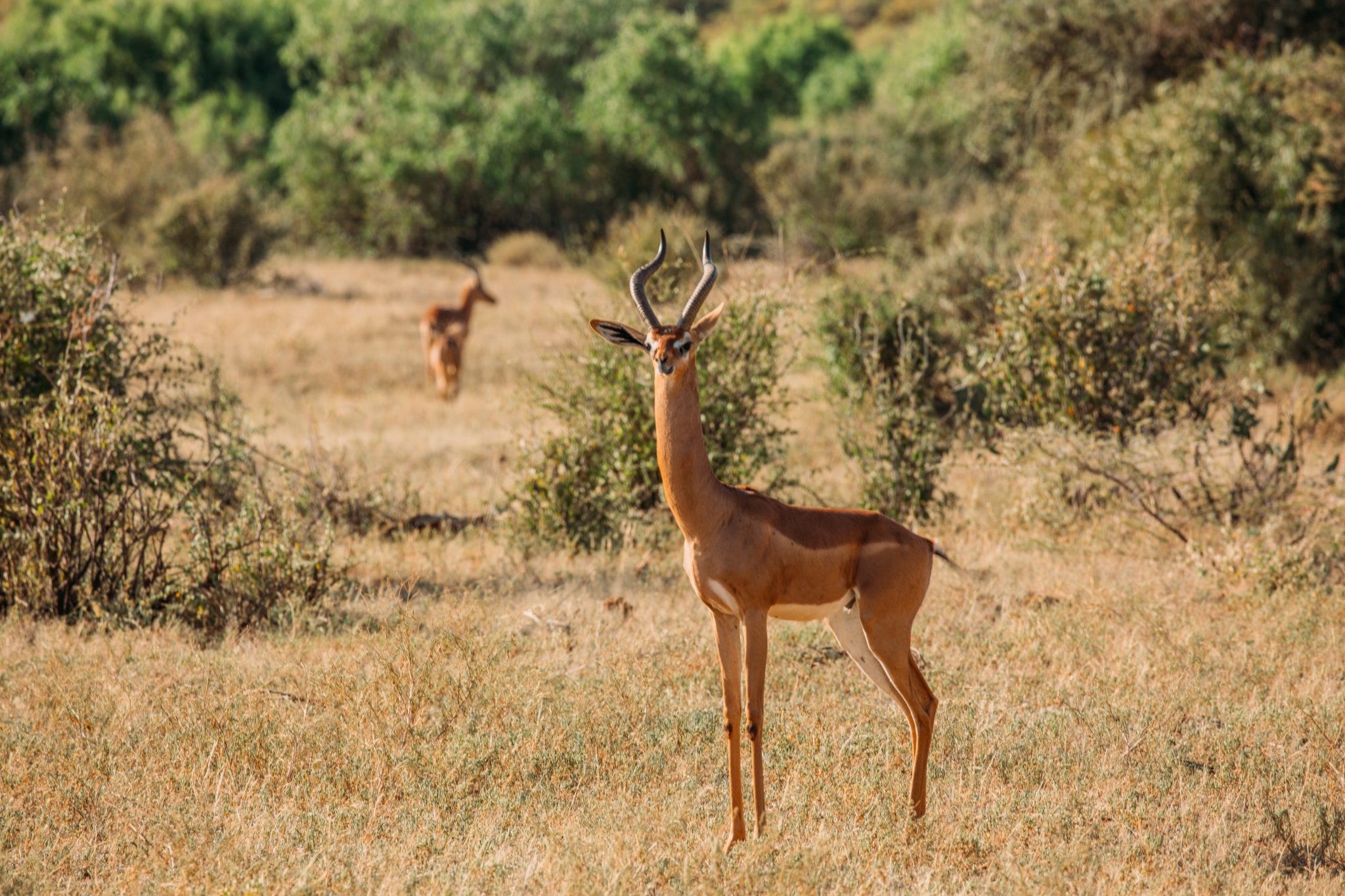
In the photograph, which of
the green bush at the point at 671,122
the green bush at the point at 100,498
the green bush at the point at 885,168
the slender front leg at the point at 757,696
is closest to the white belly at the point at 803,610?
the slender front leg at the point at 757,696

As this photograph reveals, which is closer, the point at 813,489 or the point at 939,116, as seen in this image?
the point at 813,489

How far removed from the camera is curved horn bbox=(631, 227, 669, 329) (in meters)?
4.73

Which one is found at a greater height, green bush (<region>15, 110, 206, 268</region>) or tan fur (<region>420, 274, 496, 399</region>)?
green bush (<region>15, 110, 206, 268</region>)

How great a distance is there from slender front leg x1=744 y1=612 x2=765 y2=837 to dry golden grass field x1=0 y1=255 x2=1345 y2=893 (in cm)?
18

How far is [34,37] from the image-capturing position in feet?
134

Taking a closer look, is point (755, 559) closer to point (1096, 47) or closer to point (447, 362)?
point (447, 362)

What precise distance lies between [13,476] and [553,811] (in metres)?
4.36

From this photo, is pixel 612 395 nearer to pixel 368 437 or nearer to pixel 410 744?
pixel 410 744

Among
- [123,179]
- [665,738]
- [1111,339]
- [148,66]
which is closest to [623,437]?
[665,738]

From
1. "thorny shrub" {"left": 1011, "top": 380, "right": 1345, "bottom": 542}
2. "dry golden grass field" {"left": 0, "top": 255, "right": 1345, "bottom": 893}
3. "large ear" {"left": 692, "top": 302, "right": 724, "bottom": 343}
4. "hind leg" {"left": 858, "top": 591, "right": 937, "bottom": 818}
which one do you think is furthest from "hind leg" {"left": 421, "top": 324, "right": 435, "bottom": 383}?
"hind leg" {"left": 858, "top": 591, "right": 937, "bottom": 818}

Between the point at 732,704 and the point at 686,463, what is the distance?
0.96 m

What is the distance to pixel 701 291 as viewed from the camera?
185 inches

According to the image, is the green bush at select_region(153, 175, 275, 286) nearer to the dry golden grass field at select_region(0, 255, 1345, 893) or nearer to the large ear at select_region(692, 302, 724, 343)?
the dry golden grass field at select_region(0, 255, 1345, 893)

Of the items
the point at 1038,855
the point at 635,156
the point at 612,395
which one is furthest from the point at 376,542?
the point at 635,156
